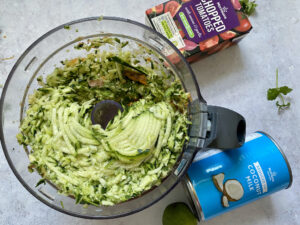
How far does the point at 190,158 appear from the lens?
875 mm

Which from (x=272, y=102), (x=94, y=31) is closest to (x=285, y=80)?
(x=272, y=102)

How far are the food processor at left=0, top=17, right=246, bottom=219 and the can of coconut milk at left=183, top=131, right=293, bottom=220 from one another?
0.11m

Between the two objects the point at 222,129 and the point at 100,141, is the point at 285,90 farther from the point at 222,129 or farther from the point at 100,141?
the point at 100,141

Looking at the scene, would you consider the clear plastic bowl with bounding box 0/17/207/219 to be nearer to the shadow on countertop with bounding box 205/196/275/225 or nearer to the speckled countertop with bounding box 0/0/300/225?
the speckled countertop with bounding box 0/0/300/225

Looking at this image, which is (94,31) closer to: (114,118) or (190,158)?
(114,118)

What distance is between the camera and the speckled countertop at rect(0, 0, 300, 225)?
112cm

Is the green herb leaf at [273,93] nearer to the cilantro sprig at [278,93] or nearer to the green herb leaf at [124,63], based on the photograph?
the cilantro sprig at [278,93]

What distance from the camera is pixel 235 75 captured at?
1209 millimetres

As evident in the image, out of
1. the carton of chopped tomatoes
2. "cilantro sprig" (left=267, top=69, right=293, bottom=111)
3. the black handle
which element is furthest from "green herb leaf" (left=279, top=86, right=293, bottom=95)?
the black handle

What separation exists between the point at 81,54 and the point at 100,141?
0.31 metres

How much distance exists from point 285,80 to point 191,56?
395 mm


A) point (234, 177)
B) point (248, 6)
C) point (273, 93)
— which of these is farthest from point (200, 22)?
point (234, 177)

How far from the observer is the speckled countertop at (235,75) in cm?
112

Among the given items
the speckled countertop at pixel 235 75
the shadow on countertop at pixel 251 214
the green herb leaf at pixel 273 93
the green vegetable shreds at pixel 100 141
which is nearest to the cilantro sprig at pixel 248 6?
the speckled countertop at pixel 235 75
